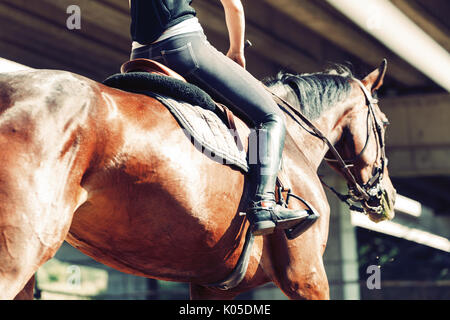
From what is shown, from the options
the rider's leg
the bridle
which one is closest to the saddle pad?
the rider's leg

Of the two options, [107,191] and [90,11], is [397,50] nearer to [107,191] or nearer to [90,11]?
[90,11]

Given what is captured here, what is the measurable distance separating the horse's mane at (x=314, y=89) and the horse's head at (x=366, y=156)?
210 millimetres

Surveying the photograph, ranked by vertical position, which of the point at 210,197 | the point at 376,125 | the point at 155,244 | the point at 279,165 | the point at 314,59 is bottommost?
the point at 155,244

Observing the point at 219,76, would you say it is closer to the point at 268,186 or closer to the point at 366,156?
the point at 268,186

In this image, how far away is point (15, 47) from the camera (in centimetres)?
1655

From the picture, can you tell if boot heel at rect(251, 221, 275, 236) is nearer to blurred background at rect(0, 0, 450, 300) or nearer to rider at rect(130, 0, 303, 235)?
rider at rect(130, 0, 303, 235)

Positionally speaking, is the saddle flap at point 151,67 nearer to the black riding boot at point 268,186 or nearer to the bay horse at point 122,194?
the bay horse at point 122,194

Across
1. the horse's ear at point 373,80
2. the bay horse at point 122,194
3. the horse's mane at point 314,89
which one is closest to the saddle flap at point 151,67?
the bay horse at point 122,194

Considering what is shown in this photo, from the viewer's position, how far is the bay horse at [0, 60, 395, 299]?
3.84 metres

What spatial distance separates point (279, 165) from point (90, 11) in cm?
953

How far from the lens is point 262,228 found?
4797 millimetres

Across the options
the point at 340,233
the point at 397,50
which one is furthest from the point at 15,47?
the point at 340,233

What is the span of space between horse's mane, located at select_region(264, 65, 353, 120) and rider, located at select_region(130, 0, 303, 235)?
110 centimetres

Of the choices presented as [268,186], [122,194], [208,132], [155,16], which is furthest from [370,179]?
[122,194]
